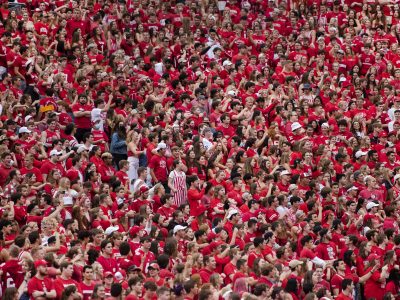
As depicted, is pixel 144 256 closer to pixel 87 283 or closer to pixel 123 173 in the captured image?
pixel 87 283

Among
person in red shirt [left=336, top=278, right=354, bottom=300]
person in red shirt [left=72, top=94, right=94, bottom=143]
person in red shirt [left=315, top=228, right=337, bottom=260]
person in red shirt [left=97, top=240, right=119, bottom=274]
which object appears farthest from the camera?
person in red shirt [left=72, top=94, right=94, bottom=143]

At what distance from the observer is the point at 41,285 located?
55.4 feet

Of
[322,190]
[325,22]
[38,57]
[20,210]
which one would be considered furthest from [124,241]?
[325,22]

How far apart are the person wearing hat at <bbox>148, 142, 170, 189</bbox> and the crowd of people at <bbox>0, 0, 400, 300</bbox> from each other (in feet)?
0.08

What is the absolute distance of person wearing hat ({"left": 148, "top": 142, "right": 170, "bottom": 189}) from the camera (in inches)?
889

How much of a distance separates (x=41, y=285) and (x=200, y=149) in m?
6.66

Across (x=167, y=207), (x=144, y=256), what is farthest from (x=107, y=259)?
(x=167, y=207)

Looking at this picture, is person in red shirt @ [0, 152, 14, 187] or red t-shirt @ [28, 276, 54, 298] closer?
red t-shirt @ [28, 276, 54, 298]

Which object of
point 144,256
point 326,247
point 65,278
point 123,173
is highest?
point 65,278

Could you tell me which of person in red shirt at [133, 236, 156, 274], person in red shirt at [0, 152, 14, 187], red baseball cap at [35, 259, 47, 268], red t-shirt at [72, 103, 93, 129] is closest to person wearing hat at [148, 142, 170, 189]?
red t-shirt at [72, 103, 93, 129]

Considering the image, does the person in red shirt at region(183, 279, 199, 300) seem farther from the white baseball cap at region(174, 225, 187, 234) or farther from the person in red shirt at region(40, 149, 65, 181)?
the person in red shirt at region(40, 149, 65, 181)

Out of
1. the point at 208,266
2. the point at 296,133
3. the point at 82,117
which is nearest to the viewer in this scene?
the point at 208,266

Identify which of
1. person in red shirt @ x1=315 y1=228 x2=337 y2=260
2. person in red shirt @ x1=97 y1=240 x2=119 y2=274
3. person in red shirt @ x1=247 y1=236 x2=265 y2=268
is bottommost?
person in red shirt @ x1=315 y1=228 x2=337 y2=260

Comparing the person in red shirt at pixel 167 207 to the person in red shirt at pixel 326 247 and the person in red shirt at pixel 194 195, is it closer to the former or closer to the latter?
the person in red shirt at pixel 194 195
